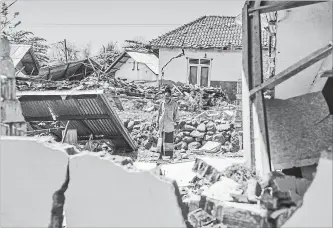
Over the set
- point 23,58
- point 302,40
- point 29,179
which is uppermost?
point 23,58

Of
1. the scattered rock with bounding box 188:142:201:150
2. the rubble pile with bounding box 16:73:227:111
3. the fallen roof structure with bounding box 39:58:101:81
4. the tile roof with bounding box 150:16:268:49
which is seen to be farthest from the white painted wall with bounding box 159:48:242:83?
the scattered rock with bounding box 188:142:201:150

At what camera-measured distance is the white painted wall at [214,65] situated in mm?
23156

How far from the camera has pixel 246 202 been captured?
3879mm

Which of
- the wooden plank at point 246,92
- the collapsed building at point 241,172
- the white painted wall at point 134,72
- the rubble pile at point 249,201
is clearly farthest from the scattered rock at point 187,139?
the white painted wall at point 134,72

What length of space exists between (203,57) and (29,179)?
1965 cm

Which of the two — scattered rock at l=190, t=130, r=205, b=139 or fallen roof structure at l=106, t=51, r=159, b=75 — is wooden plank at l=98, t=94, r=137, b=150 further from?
fallen roof structure at l=106, t=51, r=159, b=75

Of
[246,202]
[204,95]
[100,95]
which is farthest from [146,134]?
[246,202]

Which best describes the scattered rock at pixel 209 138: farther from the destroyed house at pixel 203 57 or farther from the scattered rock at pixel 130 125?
the destroyed house at pixel 203 57

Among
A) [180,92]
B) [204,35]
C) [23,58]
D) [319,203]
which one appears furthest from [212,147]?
[204,35]

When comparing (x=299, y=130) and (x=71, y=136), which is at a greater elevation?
(x=299, y=130)

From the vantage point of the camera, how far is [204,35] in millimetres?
24141

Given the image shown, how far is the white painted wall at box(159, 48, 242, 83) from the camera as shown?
23156 mm

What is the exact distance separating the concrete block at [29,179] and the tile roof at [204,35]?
63.2 ft

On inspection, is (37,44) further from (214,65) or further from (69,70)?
(214,65)
